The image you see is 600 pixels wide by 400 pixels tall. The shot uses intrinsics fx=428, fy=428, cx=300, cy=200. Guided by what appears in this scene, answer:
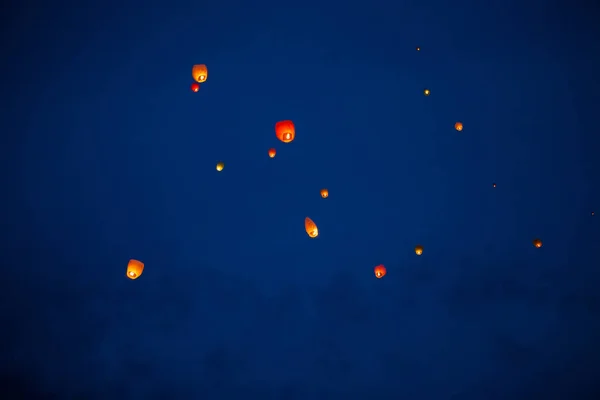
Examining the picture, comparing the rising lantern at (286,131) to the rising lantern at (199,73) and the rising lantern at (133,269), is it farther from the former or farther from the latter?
the rising lantern at (133,269)

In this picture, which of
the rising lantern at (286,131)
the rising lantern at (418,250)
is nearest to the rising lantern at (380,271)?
the rising lantern at (418,250)

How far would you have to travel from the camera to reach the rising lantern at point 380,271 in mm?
16953

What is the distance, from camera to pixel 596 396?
16.5m

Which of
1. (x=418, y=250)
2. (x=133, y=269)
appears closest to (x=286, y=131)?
(x=133, y=269)

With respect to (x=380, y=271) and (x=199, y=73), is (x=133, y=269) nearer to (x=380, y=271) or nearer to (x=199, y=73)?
(x=199, y=73)

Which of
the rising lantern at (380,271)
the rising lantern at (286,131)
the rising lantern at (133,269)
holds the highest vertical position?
the rising lantern at (380,271)

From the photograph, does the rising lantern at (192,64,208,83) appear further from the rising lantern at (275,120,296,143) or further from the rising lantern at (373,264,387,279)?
the rising lantern at (373,264,387,279)

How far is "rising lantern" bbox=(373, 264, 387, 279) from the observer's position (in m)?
17.0

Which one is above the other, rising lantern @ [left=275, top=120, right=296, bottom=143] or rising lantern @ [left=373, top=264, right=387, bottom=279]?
rising lantern @ [left=373, top=264, right=387, bottom=279]

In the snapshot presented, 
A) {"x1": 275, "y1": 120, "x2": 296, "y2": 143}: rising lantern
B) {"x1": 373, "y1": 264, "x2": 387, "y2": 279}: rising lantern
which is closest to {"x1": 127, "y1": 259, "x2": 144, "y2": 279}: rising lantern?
{"x1": 275, "y1": 120, "x2": 296, "y2": 143}: rising lantern

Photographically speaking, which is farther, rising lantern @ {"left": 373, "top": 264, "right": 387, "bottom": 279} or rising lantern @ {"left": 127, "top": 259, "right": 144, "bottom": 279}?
rising lantern @ {"left": 373, "top": 264, "right": 387, "bottom": 279}

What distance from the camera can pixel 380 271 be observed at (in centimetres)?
1716

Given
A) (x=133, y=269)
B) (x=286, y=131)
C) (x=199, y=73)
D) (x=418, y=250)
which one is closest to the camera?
(x=286, y=131)

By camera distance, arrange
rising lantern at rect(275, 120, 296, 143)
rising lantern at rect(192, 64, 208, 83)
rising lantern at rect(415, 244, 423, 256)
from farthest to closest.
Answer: rising lantern at rect(415, 244, 423, 256) → rising lantern at rect(192, 64, 208, 83) → rising lantern at rect(275, 120, 296, 143)
